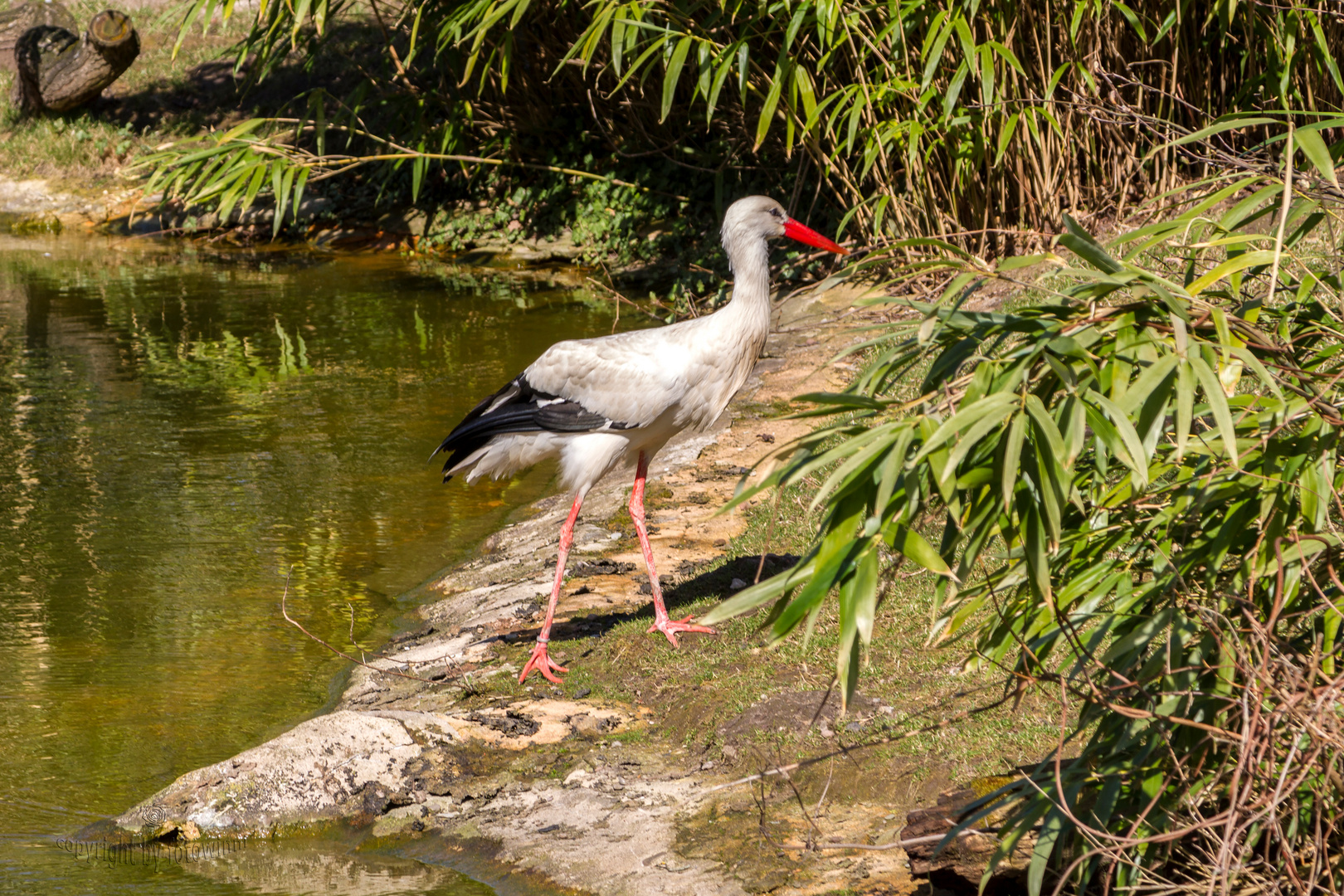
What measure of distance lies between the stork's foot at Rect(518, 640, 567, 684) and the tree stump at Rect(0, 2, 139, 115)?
15.2m

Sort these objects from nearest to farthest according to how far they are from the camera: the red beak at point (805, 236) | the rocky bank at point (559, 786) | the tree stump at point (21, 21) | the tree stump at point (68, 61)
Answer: the rocky bank at point (559, 786), the red beak at point (805, 236), the tree stump at point (68, 61), the tree stump at point (21, 21)

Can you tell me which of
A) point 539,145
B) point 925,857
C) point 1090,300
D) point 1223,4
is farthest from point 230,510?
point 539,145

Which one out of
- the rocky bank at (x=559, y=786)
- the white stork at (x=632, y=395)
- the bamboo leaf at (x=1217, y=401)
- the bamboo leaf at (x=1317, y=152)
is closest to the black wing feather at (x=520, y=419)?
the white stork at (x=632, y=395)

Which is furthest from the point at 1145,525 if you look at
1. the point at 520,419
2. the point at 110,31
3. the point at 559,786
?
the point at 110,31

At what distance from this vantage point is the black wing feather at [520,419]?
5.30 m

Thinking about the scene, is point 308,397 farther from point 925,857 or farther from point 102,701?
point 925,857

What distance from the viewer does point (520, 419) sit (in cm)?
546

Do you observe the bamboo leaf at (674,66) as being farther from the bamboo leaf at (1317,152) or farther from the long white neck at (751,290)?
the bamboo leaf at (1317,152)

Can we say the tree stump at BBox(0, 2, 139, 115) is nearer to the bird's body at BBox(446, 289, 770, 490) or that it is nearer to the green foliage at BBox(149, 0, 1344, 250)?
the green foliage at BBox(149, 0, 1344, 250)

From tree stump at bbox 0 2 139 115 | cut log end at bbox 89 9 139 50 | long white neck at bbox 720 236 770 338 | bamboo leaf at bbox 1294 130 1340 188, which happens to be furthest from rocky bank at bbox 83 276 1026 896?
tree stump at bbox 0 2 139 115

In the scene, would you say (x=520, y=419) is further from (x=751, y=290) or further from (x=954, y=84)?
(x=954, y=84)

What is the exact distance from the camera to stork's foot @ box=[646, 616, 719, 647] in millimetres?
5008

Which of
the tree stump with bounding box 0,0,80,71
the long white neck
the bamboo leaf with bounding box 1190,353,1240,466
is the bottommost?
the long white neck

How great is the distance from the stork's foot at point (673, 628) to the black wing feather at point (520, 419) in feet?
2.57
